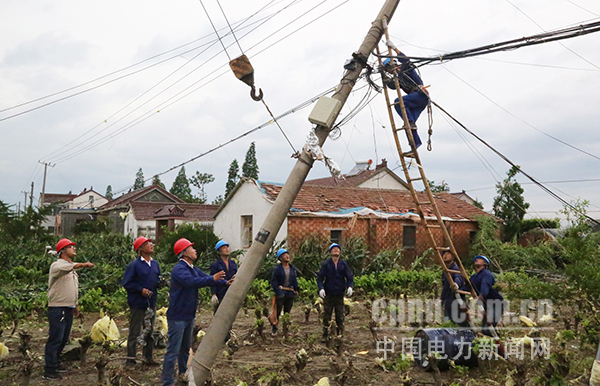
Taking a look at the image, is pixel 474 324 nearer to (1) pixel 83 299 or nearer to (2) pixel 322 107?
(2) pixel 322 107

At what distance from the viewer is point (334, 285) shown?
26.9ft

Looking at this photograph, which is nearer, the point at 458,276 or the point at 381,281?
the point at 458,276

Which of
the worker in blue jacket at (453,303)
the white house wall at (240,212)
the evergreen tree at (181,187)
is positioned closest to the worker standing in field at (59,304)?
the worker in blue jacket at (453,303)

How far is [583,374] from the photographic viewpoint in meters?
5.87

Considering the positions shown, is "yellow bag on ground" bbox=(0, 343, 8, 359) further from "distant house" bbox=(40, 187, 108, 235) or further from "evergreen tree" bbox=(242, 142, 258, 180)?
"evergreen tree" bbox=(242, 142, 258, 180)

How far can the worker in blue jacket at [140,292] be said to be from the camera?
650cm

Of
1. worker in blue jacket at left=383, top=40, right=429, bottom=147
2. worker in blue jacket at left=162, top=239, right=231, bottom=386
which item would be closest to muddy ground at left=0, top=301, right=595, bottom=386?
worker in blue jacket at left=162, top=239, right=231, bottom=386

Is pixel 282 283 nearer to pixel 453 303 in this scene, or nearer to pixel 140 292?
pixel 140 292

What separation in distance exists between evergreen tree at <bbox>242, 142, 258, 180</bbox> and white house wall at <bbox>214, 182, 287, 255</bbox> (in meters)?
19.0

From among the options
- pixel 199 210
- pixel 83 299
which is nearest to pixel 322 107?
pixel 83 299

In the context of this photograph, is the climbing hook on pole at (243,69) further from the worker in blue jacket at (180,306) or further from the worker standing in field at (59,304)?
the worker standing in field at (59,304)

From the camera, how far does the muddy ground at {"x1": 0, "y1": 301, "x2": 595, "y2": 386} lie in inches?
231

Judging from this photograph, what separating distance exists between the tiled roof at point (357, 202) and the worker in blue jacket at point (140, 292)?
10.2m

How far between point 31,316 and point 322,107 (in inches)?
368
